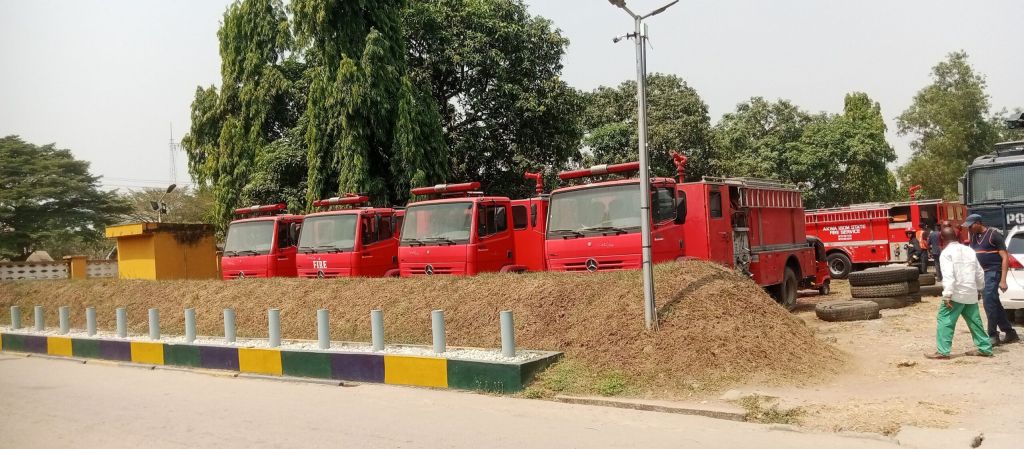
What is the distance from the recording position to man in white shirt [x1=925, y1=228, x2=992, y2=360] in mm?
8914


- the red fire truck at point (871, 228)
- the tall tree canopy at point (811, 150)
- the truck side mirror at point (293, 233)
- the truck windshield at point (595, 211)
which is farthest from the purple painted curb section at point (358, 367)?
the tall tree canopy at point (811, 150)

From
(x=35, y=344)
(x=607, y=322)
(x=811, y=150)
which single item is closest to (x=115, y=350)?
(x=35, y=344)

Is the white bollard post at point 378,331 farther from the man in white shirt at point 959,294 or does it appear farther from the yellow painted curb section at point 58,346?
the yellow painted curb section at point 58,346

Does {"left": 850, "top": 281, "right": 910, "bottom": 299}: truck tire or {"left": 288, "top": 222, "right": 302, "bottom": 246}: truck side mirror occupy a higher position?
{"left": 288, "top": 222, "right": 302, "bottom": 246}: truck side mirror

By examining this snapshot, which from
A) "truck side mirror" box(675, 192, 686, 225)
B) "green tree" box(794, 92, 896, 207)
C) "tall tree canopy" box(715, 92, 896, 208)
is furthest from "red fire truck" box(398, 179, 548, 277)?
"green tree" box(794, 92, 896, 207)

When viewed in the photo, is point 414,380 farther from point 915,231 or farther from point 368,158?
point 915,231

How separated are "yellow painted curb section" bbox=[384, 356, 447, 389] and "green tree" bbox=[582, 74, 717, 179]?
2615 cm

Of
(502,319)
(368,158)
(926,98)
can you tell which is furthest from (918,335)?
(926,98)

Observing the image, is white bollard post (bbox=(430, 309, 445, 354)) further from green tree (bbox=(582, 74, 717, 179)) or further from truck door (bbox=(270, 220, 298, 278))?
green tree (bbox=(582, 74, 717, 179))

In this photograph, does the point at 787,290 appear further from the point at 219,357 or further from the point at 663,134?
the point at 663,134

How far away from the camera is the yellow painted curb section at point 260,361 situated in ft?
34.8

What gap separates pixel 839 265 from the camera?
2308 centimetres

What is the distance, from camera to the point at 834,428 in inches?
257

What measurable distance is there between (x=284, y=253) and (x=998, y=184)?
14.9 m
